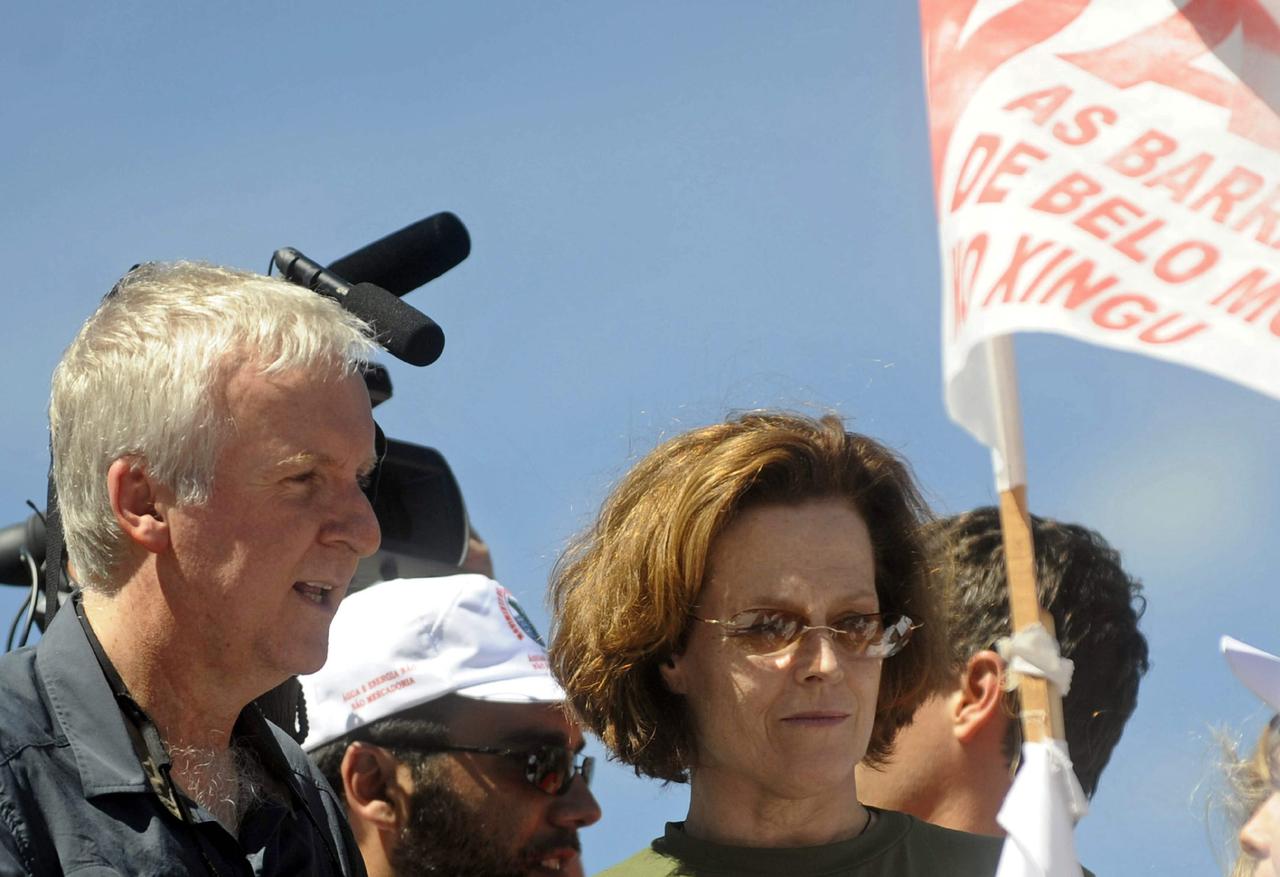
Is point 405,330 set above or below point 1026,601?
above

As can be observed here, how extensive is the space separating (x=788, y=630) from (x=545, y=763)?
116cm

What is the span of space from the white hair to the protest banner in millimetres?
1049

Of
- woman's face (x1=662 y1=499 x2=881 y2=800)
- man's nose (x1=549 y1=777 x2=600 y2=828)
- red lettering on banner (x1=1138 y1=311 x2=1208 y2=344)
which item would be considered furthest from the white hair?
man's nose (x1=549 y1=777 x2=600 y2=828)

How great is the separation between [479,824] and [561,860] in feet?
0.67

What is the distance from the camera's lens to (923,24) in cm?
314

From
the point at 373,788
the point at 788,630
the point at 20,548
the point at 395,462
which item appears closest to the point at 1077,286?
the point at 788,630

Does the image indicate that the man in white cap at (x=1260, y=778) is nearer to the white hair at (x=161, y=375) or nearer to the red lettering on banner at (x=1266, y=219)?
the red lettering on banner at (x=1266, y=219)

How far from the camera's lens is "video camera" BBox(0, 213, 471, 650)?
12.2ft

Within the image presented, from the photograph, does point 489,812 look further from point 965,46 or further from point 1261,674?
point 965,46

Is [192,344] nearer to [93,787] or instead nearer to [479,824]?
[93,787]

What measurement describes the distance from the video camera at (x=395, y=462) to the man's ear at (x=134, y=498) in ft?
0.98

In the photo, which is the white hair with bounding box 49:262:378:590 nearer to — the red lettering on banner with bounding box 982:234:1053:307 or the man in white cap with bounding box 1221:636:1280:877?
the red lettering on banner with bounding box 982:234:1053:307

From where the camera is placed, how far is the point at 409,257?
13.5 ft

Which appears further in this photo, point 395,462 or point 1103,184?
point 395,462
